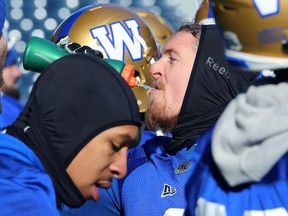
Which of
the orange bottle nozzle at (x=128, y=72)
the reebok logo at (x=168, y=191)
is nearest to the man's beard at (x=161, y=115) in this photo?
the orange bottle nozzle at (x=128, y=72)

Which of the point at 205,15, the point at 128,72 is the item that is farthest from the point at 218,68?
the point at 205,15

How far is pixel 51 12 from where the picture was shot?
638 cm

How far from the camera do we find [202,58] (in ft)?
9.70

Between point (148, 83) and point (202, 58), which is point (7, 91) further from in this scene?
point (202, 58)

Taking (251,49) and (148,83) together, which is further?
(148,83)

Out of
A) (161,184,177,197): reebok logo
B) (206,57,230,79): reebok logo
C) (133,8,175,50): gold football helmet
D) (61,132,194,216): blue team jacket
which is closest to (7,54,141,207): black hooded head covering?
(61,132,194,216): blue team jacket

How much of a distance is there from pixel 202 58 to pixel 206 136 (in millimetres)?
1260

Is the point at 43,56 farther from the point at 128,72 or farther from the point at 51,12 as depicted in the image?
the point at 51,12

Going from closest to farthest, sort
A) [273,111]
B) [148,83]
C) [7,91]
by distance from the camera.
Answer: [273,111] → [148,83] → [7,91]

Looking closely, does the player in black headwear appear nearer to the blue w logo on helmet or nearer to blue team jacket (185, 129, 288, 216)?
the blue w logo on helmet

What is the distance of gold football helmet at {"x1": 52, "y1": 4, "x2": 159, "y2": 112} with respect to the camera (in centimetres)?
367

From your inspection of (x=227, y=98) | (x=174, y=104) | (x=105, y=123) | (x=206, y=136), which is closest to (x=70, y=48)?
(x=174, y=104)

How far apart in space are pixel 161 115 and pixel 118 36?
2.74 feet

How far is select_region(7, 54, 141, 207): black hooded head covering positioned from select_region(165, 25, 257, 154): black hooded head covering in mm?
996
